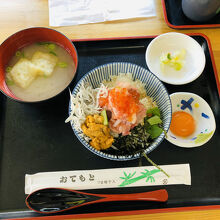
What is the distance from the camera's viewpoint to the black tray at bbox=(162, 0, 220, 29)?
182 cm

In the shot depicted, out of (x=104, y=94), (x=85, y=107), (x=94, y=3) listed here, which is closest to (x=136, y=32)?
(x=94, y=3)

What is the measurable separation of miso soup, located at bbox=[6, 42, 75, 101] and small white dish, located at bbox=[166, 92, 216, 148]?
0.76 m

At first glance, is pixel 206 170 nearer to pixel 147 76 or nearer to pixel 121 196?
pixel 121 196

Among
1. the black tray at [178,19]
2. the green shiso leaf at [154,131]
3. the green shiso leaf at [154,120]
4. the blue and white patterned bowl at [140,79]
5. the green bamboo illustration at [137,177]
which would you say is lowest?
the green bamboo illustration at [137,177]

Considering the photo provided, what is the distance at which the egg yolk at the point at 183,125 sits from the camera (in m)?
1.49

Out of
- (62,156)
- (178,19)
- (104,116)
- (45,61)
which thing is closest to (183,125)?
(104,116)

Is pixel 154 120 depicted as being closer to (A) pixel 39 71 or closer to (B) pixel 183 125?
(B) pixel 183 125

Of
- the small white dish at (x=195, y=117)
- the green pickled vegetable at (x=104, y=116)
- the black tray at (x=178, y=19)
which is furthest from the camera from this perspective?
the black tray at (x=178, y=19)

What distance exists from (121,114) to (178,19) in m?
1.09

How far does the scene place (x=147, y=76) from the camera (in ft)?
4.79

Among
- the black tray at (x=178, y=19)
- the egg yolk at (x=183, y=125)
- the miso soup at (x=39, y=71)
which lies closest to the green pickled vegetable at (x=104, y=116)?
the miso soup at (x=39, y=71)

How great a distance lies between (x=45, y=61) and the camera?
1.55m

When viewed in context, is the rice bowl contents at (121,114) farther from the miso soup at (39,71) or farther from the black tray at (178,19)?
the black tray at (178,19)

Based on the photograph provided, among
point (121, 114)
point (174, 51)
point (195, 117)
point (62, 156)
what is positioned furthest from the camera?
point (174, 51)
